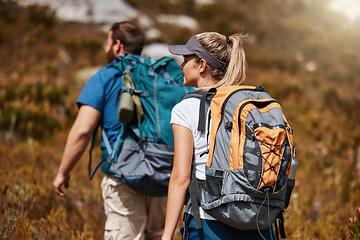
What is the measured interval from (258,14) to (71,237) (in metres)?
24.6

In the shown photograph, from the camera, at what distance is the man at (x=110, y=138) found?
7.54 feet

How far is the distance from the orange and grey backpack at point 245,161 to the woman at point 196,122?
8 centimetres

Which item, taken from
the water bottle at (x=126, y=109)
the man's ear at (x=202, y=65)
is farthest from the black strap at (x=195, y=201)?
the water bottle at (x=126, y=109)

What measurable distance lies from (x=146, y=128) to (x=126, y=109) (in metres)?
0.18

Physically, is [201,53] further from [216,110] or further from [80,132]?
[80,132]

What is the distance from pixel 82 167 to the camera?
16.6ft

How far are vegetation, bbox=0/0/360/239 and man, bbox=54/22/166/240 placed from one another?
1.52 ft

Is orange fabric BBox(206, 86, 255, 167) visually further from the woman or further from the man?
the man

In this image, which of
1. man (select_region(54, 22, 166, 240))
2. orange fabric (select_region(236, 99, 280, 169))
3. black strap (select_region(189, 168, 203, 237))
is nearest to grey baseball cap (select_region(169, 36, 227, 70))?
orange fabric (select_region(236, 99, 280, 169))

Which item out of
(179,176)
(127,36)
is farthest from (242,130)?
(127,36)

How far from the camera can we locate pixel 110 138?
239cm

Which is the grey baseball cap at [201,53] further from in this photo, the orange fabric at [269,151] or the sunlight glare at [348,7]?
the sunlight glare at [348,7]

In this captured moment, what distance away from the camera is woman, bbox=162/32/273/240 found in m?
1.51

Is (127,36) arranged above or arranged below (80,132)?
above
